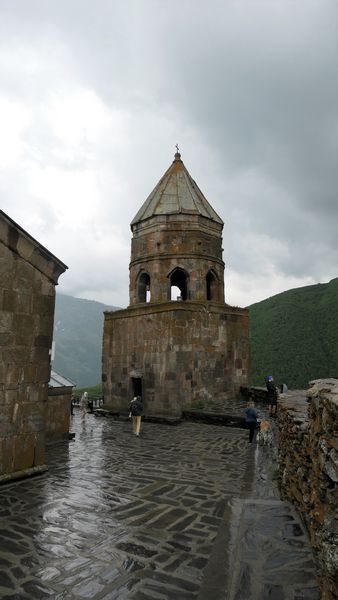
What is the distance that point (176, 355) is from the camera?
1381 centimetres

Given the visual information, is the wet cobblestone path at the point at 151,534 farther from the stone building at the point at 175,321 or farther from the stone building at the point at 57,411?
the stone building at the point at 175,321

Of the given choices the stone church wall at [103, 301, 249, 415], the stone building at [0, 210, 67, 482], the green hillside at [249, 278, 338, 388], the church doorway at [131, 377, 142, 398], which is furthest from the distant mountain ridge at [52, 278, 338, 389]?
the stone building at [0, 210, 67, 482]

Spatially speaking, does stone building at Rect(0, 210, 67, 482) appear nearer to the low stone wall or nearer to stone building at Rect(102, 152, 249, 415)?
the low stone wall

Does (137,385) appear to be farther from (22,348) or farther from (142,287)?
(22,348)

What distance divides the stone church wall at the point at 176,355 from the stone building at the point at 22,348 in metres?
7.24

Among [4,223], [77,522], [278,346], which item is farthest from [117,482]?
[278,346]

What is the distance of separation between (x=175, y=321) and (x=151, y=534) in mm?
9934

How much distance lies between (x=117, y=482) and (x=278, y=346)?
31.5m

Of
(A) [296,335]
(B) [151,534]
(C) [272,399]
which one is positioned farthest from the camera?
(A) [296,335]

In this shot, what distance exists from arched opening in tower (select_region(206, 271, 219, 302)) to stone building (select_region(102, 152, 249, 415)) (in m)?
0.04

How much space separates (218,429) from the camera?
38.5ft

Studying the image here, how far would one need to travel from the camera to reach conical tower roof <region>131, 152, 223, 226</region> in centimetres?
1586

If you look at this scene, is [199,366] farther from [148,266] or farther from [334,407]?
[334,407]

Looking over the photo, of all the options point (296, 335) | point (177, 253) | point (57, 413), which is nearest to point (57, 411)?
point (57, 413)
